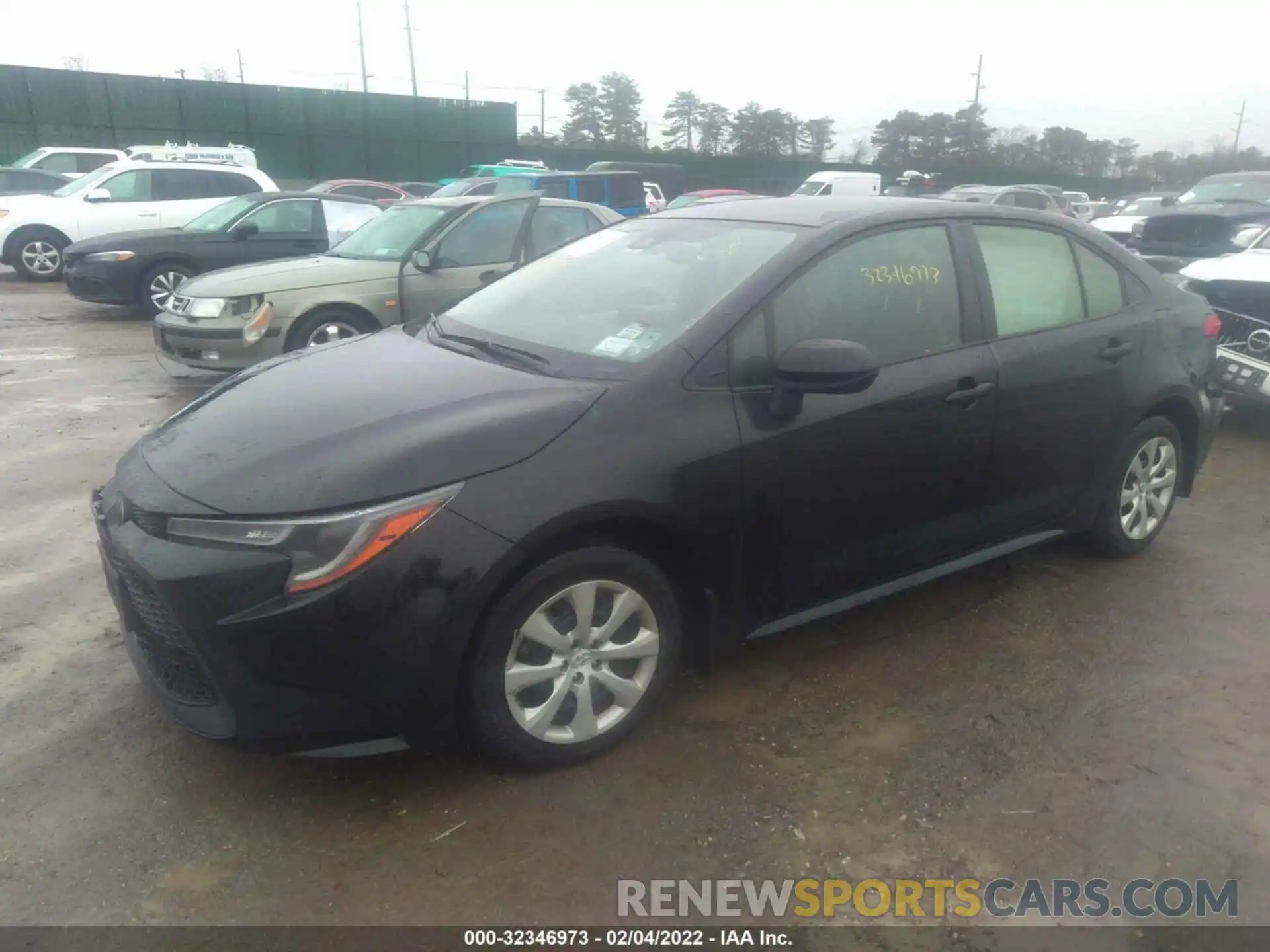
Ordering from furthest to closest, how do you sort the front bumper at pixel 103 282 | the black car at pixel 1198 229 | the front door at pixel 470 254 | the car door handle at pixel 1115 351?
the black car at pixel 1198 229
the front bumper at pixel 103 282
the front door at pixel 470 254
the car door handle at pixel 1115 351

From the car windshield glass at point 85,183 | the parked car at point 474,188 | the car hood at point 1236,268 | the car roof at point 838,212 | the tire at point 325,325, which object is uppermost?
the car roof at point 838,212

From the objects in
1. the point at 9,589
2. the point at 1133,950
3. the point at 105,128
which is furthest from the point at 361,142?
the point at 1133,950

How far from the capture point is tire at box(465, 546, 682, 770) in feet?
9.02

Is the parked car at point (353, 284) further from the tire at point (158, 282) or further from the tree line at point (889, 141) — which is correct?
the tree line at point (889, 141)

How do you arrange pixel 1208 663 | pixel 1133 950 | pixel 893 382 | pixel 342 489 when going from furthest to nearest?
1. pixel 1208 663
2. pixel 893 382
3. pixel 342 489
4. pixel 1133 950

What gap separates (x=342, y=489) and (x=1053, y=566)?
336 centimetres

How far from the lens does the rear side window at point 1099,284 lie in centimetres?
425

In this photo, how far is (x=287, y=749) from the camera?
2643mm

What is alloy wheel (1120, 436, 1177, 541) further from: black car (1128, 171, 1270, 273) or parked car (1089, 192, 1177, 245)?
parked car (1089, 192, 1177, 245)

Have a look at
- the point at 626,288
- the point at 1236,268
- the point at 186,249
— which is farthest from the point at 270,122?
the point at 626,288

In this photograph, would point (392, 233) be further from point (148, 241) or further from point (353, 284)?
point (148, 241)

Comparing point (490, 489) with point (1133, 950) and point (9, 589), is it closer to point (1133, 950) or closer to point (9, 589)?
point (1133, 950)

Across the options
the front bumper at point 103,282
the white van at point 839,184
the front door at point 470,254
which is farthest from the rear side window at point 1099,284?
the white van at point 839,184

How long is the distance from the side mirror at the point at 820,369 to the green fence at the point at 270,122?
31.4 m
